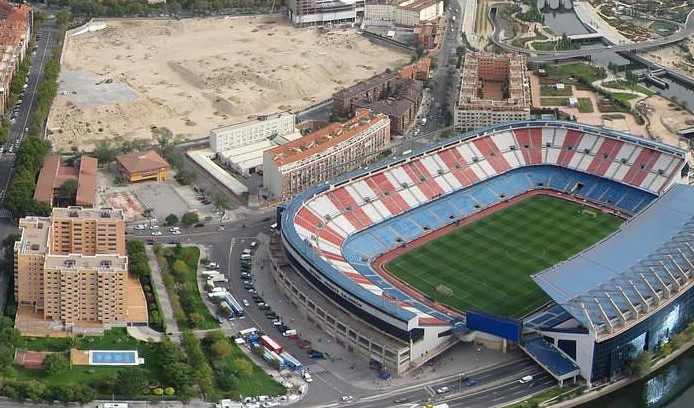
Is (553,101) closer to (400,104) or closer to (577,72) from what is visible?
(577,72)

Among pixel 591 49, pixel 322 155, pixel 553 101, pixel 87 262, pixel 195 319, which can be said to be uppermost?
pixel 87 262

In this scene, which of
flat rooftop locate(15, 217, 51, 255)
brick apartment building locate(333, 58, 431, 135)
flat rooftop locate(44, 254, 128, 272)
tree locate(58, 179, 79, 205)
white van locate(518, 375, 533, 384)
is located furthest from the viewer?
brick apartment building locate(333, 58, 431, 135)

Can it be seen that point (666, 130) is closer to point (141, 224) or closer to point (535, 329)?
point (535, 329)

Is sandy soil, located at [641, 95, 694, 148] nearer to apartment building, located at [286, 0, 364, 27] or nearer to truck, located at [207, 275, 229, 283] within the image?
apartment building, located at [286, 0, 364, 27]

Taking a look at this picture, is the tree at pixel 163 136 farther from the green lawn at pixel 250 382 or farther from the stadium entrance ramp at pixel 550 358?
the stadium entrance ramp at pixel 550 358

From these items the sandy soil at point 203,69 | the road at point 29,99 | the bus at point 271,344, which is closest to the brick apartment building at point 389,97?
the sandy soil at point 203,69

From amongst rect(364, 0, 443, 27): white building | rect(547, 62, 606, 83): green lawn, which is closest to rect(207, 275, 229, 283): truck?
rect(547, 62, 606, 83): green lawn

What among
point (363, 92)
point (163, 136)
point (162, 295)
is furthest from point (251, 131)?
point (162, 295)
